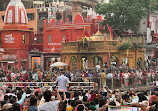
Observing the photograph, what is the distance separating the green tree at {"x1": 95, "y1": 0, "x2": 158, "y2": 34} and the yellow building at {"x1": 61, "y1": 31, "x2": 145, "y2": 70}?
5522mm

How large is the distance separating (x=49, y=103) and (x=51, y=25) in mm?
40991

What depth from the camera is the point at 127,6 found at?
150 feet

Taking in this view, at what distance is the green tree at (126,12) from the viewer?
45094mm

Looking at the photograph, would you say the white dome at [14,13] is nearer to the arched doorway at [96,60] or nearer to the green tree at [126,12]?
the green tree at [126,12]

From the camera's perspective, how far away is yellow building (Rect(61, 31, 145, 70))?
39125 mm

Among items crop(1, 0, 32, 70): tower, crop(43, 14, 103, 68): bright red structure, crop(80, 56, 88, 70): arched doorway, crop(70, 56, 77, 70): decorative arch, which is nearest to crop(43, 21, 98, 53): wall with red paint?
crop(43, 14, 103, 68): bright red structure

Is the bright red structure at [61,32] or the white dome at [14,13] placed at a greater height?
the white dome at [14,13]

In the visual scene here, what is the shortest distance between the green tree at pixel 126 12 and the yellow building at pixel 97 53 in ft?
18.1

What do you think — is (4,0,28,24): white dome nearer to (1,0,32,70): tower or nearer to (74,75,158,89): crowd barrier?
(1,0,32,70): tower

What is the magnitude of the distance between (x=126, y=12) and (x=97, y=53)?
849 cm

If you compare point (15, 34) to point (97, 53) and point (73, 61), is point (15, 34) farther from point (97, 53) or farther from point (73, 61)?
point (97, 53)

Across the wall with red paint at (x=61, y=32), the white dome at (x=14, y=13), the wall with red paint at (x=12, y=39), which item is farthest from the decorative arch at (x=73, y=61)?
the white dome at (x=14, y=13)

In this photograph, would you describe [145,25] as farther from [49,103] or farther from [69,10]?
[49,103]

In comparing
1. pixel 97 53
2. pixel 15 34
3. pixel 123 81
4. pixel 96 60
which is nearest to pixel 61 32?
pixel 15 34
